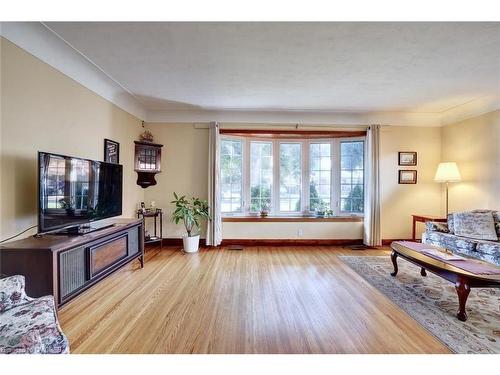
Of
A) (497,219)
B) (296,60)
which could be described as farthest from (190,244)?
(497,219)

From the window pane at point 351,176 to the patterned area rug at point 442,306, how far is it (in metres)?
1.68

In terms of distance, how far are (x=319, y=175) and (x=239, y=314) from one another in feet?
11.7

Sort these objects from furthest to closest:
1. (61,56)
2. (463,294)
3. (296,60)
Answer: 1. (296,60)
2. (61,56)
3. (463,294)

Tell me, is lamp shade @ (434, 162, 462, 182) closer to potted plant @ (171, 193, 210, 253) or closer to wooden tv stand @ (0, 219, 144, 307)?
potted plant @ (171, 193, 210, 253)

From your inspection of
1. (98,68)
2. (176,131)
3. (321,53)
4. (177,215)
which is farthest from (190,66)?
(177,215)

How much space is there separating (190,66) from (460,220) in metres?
4.33

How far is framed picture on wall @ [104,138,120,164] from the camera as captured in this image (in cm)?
352

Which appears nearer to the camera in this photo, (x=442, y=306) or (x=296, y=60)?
(x=442, y=306)

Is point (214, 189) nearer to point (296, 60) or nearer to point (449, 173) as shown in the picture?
point (296, 60)

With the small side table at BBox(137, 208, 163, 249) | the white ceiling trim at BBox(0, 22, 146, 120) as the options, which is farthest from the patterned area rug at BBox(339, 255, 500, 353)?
the white ceiling trim at BBox(0, 22, 146, 120)

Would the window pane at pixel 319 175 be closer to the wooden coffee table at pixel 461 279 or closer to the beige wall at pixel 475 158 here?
the beige wall at pixel 475 158

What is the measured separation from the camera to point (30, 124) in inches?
90.0
